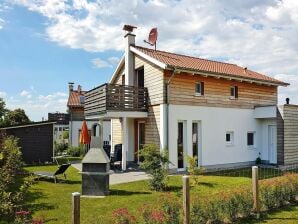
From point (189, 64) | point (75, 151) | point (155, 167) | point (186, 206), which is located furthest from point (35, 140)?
point (186, 206)

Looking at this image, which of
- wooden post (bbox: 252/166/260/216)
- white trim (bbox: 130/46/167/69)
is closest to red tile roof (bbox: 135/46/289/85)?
white trim (bbox: 130/46/167/69)

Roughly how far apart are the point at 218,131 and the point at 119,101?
21.2 ft

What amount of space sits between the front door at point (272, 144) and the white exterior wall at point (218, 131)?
12.0 inches

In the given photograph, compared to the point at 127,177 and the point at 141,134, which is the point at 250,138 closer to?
the point at 141,134

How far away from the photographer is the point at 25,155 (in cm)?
2141

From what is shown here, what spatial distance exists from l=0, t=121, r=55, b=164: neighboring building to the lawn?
8733 millimetres

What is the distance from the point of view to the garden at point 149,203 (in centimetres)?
662

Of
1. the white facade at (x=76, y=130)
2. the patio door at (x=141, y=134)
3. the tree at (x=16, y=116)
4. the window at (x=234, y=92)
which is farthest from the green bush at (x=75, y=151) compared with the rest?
the window at (x=234, y=92)

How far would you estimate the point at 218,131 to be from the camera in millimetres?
17766

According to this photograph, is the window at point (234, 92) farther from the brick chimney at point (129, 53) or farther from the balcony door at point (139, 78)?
the brick chimney at point (129, 53)

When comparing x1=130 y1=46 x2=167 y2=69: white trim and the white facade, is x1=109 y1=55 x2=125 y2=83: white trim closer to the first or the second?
x1=130 y1=46 x2=167 y2=69: white trim

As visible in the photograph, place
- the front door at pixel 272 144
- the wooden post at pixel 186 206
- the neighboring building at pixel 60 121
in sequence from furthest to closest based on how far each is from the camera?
the neighboring building at pixel 60 121 → the front door at pixel 272 144 → the wooden post at pixel 186 206

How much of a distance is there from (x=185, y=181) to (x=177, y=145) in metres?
9.59

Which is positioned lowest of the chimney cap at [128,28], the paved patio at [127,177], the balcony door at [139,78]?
the paved patio at [127,177]
